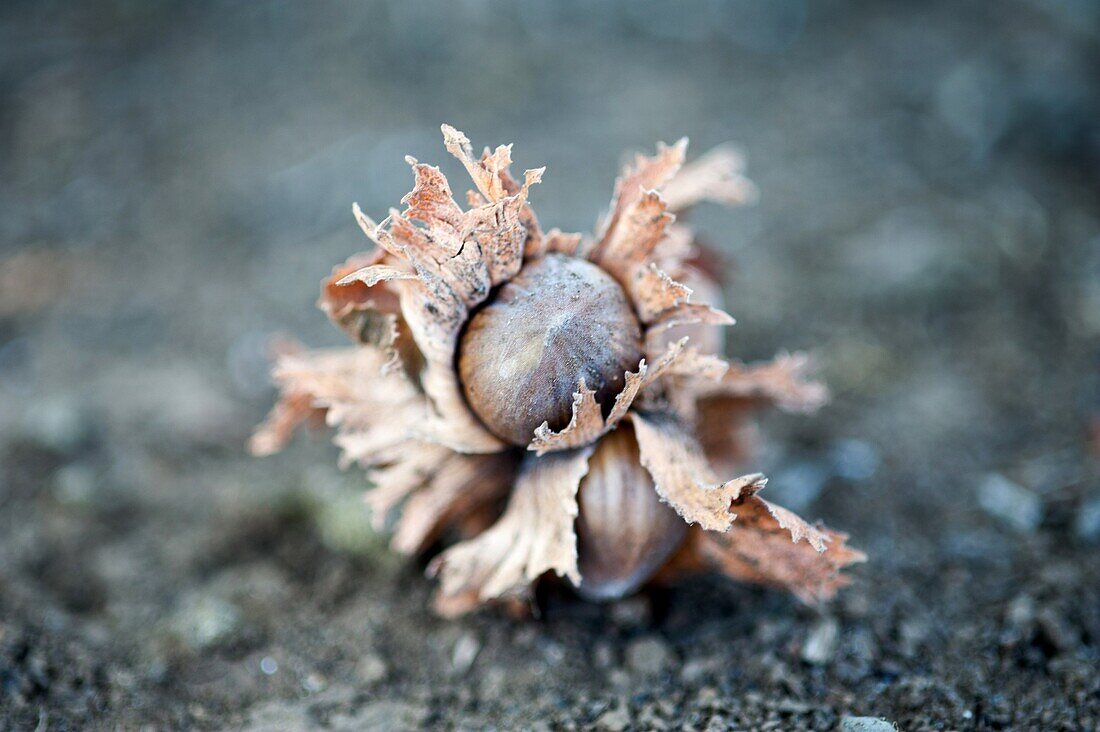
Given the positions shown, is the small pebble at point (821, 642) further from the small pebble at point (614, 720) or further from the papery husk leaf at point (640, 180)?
the papery husk leaf at point (640, 180)

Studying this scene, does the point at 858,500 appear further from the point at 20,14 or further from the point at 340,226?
the point at 20,14

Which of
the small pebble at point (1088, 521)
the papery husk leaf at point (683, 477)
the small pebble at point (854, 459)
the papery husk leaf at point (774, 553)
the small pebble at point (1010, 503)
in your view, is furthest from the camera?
the small pebble at point (854, 459)

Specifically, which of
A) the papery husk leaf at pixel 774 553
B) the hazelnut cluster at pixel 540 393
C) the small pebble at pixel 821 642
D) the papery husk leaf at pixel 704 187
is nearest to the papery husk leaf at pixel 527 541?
the hazelnut cluster at pixel 540 393

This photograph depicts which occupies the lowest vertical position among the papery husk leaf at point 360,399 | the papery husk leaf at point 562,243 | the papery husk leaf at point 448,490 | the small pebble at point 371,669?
the small pebble at point 371,669

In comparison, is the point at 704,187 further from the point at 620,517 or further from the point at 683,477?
the point at 620,517

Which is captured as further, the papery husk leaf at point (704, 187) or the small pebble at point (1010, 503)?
the small pebble at point (1010, 503)

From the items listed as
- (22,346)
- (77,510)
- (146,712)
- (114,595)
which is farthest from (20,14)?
(146,712)
